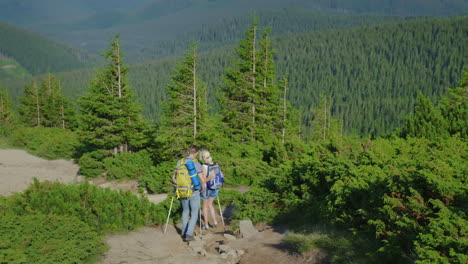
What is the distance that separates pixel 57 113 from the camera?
166 feet

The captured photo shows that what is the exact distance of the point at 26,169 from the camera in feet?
88.5

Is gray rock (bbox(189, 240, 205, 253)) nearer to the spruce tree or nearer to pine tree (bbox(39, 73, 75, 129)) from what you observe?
the spruce tree

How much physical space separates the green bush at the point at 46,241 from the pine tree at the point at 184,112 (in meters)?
14.5

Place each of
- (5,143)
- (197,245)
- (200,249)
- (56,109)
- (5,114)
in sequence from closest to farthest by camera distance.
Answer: (200,249), (197,245), (5,143), (56,109), (5,114)

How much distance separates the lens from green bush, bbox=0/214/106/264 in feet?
17.9

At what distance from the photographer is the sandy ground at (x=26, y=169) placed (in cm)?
2073

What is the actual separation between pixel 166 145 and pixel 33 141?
23808mm

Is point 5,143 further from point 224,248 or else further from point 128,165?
point 224,248

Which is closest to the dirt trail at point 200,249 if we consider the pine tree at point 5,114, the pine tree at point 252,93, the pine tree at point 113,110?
the pine tree at point 252,93

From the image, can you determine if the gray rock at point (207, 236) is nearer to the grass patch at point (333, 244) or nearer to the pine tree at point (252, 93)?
the grass patch at point (333, 244)

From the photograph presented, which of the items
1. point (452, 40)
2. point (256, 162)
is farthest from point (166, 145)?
point (452, 40)

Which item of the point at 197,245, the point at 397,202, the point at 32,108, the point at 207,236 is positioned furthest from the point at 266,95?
the point at 32,108

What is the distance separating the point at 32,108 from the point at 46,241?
51.8 m

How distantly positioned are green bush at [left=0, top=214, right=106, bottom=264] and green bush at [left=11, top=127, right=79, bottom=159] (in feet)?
90.7
